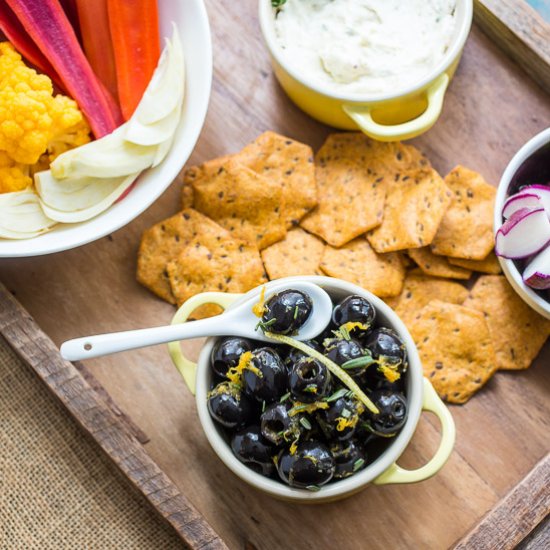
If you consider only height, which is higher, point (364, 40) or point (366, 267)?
point (364, 40)

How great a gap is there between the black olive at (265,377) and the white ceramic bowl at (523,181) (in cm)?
40

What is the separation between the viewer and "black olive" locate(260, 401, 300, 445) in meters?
0.97

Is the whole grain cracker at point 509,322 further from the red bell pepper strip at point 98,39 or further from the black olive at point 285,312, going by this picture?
the red bell pepper strip at point 98,39

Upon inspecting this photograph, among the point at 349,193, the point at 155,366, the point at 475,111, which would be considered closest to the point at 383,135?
the point at 349,193

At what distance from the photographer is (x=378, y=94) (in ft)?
3.91

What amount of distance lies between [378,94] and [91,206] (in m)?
0.46

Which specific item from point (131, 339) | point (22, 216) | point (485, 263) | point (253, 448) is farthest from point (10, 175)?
point (485, 263)

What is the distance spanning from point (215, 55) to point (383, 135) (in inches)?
13.9

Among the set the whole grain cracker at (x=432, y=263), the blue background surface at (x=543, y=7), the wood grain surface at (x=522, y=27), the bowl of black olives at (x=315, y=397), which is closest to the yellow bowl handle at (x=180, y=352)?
the bowl of black olives at (x=315, y=397)

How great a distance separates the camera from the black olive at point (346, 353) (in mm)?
980

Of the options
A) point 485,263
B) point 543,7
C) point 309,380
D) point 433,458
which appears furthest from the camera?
point 543,7

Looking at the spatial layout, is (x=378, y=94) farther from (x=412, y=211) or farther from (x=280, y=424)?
(x=280, y=424)

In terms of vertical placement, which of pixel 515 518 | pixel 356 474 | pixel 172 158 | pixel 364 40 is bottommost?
pixel 515 518

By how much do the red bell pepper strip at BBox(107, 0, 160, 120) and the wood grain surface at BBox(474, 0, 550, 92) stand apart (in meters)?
0.52
